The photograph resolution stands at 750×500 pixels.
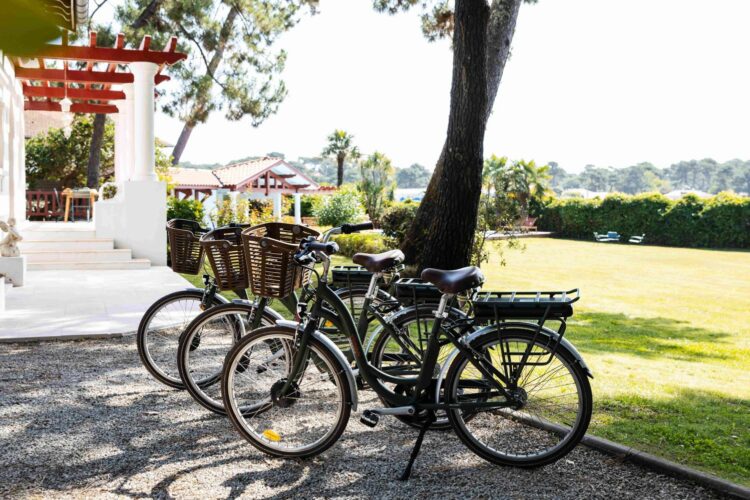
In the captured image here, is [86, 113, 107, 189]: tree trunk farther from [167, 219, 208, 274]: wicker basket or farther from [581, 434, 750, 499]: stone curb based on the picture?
[581, 434, 750, 499]: stone curb

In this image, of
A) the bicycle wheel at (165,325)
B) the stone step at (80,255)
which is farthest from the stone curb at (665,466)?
the stone step at (80,255)

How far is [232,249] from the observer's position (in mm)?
4336

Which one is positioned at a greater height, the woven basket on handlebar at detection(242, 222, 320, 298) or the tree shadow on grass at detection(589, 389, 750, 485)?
the woven basket on handlebar at detection(242, 222, 320, 298)

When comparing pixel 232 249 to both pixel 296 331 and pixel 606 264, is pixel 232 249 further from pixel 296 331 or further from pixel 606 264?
pixel 606 264

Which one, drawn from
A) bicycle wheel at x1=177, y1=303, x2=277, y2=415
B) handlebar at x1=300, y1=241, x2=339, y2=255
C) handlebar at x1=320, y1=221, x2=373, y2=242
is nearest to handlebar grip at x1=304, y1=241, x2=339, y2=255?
handlebar at x1=300, y1=241, x2=339, y2=255

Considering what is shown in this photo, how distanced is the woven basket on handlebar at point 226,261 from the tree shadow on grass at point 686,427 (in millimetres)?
2206

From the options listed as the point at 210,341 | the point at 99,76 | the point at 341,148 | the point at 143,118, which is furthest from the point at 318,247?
the point at 341,148

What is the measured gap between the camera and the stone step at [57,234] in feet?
42.1

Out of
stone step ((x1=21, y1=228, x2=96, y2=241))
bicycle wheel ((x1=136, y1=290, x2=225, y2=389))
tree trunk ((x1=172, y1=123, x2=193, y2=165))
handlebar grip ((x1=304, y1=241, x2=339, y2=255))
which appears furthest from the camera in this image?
tree trunk ((x1=172, y1=123, x2=193, y2=165))

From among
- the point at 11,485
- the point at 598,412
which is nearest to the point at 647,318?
the point at 598,412

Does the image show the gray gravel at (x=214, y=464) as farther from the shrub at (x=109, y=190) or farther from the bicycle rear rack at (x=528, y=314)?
the shrub at (x=109, y=190)

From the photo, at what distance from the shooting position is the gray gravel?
3.38 m

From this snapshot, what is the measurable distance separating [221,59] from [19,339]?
1916 cm

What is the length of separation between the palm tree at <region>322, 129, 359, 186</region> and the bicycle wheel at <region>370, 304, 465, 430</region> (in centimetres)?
5049
